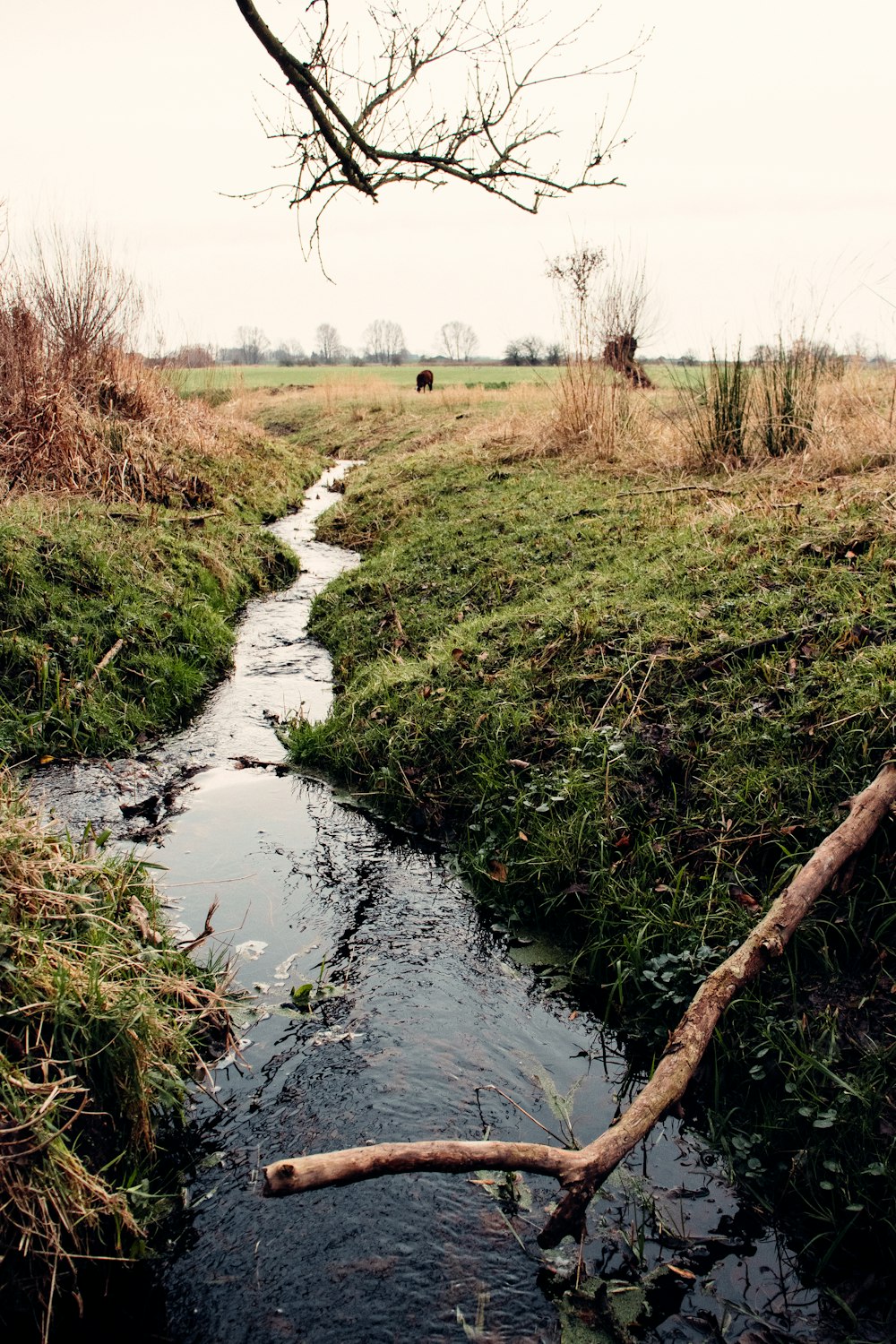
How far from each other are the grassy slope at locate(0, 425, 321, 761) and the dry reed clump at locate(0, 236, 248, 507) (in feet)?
2.08

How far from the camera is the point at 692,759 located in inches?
160

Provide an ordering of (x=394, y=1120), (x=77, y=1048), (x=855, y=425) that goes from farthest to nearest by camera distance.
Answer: (x=855, y=425), (x=394, y=1120), (x=77, y=1048)

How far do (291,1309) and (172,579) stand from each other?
6.55 metres

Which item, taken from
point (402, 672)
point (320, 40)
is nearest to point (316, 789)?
point (402, 672)

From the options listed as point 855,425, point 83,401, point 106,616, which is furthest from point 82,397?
point 855,425

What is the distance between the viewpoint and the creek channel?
2.25 m

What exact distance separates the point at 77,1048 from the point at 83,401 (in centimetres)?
961

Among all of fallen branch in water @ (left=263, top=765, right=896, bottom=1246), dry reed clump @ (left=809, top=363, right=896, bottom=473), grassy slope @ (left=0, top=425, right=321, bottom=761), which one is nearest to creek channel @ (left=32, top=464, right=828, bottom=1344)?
fallen branch in water @ (left=263, top=765, right=896, bottom=1246)

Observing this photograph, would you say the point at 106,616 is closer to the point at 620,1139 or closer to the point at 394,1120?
the point at 394,1120

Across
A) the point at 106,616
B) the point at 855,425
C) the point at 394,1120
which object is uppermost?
the point at 855,425

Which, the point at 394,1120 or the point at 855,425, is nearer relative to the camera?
the point at 394,1120

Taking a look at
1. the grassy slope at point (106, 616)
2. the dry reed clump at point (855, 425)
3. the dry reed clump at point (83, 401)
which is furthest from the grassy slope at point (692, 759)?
the dry reed clump at point (83, 401)

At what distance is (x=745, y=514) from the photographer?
257 inches

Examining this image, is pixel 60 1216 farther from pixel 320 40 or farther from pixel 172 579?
pixel 172 579
